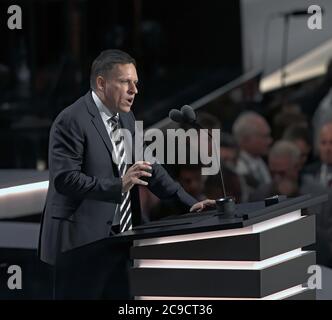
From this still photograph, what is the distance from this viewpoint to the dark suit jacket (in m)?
4.32

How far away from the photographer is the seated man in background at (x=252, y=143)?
25.5 ft

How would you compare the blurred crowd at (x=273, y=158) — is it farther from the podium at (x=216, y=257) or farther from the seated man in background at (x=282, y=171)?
the podium at (x=216, y=257)

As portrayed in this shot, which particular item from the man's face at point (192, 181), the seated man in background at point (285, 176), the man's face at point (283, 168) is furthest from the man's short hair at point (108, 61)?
the man's face at point (283, 168)

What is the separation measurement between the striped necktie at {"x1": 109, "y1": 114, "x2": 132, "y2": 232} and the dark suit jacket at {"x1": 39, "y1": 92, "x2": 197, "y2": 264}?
0.03m

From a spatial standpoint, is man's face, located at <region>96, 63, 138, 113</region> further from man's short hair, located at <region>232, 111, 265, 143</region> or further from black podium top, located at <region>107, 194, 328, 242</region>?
man's short hair, located at <region>232, 111, 265, 143</region>

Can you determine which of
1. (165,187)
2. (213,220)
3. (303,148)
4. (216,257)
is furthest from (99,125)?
(303,148)

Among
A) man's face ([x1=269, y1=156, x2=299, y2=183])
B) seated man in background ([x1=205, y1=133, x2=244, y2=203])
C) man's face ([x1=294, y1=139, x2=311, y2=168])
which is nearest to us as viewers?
seated man in background ([x1=205, y1=133, x2=244, y2=203])

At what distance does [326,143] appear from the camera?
7199mm

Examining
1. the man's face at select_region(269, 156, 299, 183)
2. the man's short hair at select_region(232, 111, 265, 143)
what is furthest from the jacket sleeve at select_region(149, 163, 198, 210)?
the man's short hair at select_region(232, 111, 265, 143)

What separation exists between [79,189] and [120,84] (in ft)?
1.44

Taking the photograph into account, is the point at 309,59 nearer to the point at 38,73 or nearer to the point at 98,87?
the point at 38,73

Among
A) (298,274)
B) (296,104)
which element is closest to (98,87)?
(298,274)

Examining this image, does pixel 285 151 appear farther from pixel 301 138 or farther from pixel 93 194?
pixel 93 194

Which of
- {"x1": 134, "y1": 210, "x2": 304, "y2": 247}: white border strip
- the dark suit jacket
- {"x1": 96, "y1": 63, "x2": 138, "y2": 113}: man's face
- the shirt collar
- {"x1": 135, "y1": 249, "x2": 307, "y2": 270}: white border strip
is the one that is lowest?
{"x1": 135, "y1": 249, "x2": 307, "y2": 270}: white border strip
